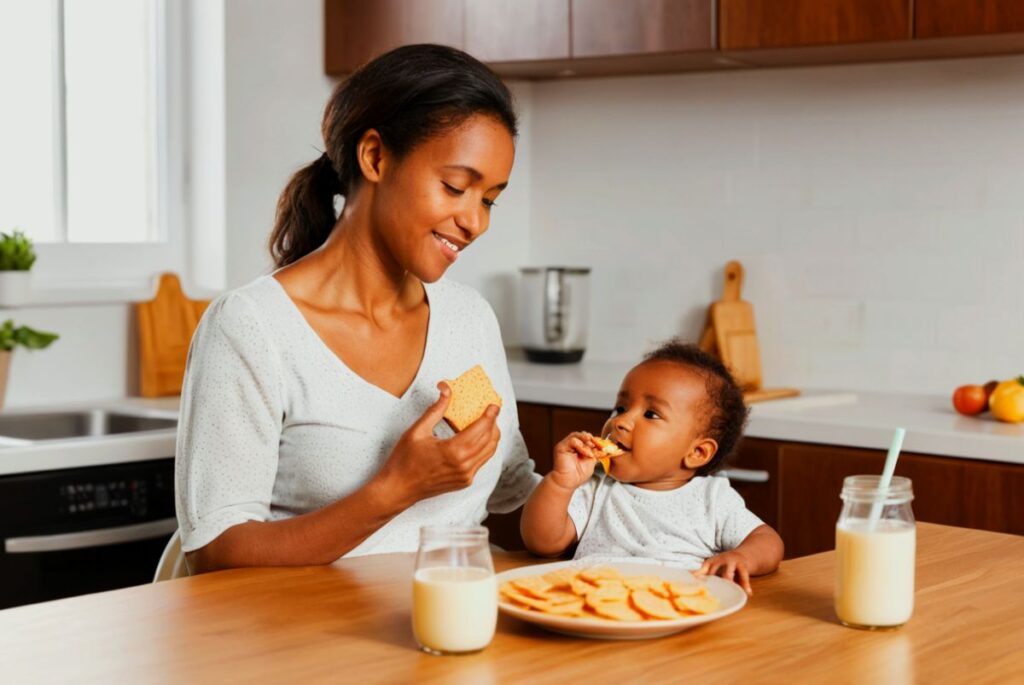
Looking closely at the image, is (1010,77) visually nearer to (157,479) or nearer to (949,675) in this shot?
(157,479)

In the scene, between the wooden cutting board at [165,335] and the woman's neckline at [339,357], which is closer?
the woman's neckline at [339,357]

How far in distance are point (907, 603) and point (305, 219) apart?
1167 millimetres

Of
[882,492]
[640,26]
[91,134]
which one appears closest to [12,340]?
[91,134]

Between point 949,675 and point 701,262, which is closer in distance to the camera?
point 949,675

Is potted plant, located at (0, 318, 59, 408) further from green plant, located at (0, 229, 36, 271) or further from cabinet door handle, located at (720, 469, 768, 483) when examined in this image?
cabinet door handle, located at (720, 469, 768, 483)

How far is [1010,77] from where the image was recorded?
3588 mm

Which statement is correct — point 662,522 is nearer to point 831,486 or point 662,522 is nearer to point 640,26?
point 831,486

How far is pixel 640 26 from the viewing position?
370 cm

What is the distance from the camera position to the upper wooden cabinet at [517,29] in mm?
3846

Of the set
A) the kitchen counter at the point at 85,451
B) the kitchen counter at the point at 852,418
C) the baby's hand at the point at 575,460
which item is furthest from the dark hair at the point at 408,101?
the kitchen counter at the point at 852,418

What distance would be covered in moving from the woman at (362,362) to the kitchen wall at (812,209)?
1867 millimetres

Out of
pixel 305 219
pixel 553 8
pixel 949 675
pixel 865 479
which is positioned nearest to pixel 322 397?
pixel 305 219

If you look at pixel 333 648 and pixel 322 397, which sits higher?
pixel 322 397

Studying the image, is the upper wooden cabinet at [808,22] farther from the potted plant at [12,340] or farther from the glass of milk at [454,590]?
the glass of milk at [454,590]
